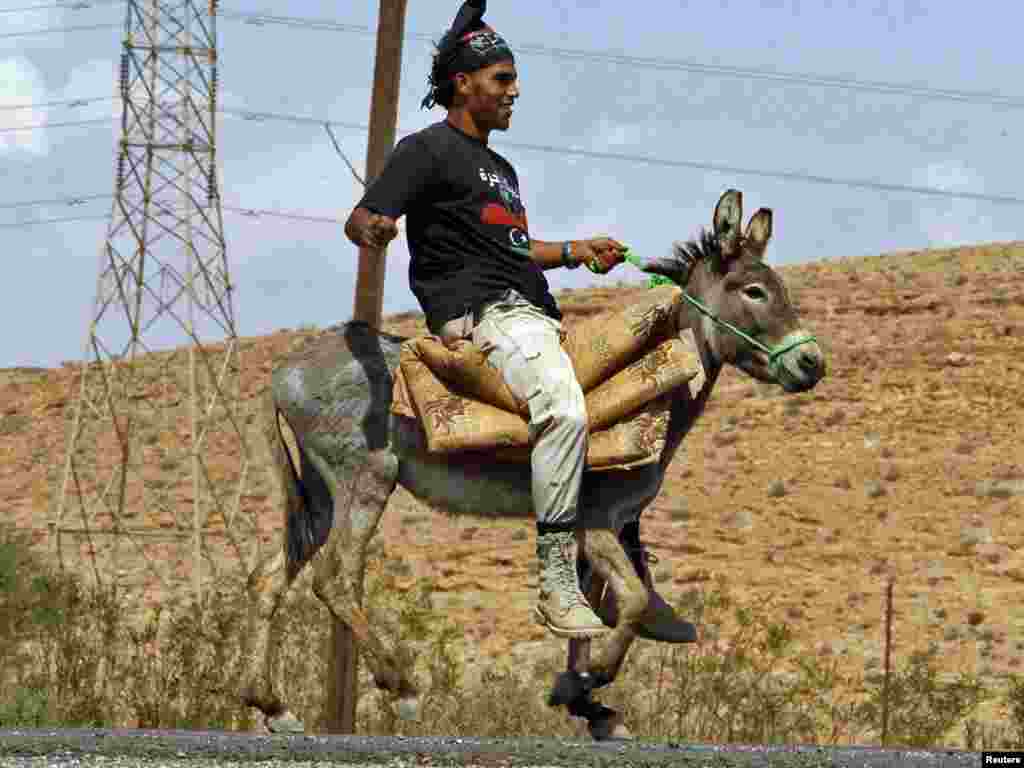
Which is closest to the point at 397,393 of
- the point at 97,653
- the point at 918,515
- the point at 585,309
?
the point at 97,653

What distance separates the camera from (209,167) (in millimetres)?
24953

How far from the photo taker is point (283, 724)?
25.0 ft

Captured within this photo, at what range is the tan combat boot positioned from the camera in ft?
24.5

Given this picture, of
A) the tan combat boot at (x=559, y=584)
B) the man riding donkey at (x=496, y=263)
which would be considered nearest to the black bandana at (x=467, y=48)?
the man riding donkey at (x=496, y=263)

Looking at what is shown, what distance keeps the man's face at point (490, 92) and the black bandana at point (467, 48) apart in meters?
0.04

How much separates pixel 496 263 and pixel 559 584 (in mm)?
1452

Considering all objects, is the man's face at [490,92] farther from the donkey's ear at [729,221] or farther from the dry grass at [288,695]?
the dry grass at [288,695]

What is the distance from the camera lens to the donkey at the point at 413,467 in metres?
7.63

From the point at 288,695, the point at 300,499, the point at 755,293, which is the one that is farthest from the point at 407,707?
the point at 288,695

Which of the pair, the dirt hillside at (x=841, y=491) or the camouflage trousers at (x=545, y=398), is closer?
the camouflage trousers at (x=545, y=398)

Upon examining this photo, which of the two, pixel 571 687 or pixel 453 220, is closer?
pixel 571 687

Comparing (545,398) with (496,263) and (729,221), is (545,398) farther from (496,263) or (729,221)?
(729,221)

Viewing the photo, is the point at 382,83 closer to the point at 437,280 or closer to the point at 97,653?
the point at 437,280

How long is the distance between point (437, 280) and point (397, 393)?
1.83ft
